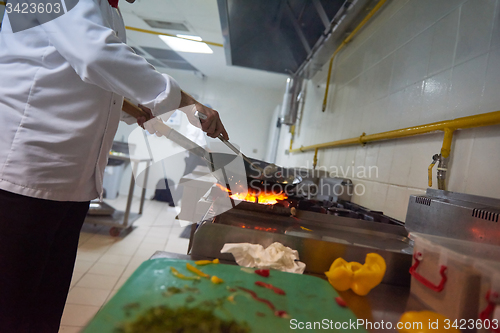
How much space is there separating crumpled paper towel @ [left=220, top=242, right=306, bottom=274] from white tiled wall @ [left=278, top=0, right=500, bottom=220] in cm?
65

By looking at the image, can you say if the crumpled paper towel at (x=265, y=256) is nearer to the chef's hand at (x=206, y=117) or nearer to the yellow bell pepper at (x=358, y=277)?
the yellow bell pepper at (x=358, y=277)

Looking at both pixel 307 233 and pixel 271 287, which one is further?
pixel 307 233

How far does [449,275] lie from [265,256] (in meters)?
0.37

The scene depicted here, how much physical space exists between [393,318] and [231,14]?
5.74ft

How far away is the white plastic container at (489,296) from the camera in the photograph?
1.44 ft

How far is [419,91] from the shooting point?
1.26m

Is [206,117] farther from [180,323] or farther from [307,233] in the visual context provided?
[180,323]

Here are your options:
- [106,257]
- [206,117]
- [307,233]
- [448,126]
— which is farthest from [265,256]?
[106,257]

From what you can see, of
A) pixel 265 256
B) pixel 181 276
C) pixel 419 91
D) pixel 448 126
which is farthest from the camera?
pixel 419 91

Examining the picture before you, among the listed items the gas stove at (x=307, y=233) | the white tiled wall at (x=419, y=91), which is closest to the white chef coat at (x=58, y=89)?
the gas stove at (x=307, y=233)

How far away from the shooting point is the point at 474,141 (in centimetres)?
94

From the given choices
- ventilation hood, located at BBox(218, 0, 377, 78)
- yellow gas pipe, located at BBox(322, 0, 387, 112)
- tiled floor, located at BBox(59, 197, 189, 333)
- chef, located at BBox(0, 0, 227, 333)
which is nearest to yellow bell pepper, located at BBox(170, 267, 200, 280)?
chef, located at BBox(0, 0, 227, 333)

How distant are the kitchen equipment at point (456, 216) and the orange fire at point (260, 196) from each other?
475 mm

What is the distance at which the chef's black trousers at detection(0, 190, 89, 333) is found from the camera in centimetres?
77
